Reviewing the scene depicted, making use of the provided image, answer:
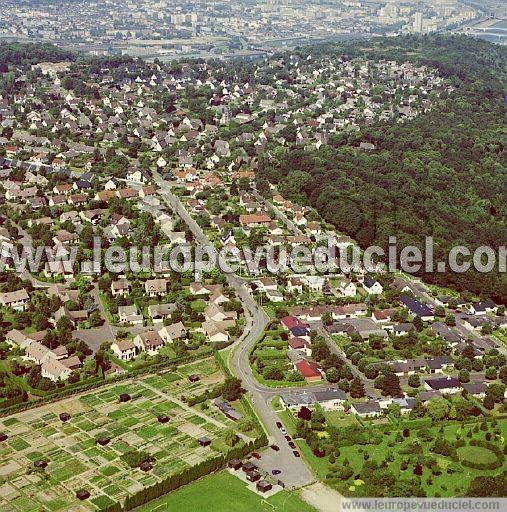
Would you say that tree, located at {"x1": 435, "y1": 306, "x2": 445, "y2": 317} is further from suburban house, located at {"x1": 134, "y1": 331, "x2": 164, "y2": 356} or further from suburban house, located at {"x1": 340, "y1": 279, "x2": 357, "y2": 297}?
suburban house, located at {"x1": 134, "y1": 331, "x2": 164, "y2": 356}

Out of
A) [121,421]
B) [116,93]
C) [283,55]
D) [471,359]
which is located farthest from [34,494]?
[283,55]

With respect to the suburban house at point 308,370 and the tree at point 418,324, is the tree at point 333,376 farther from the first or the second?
the tree at point 418,324

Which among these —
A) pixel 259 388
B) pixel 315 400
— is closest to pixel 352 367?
pixel 315 400

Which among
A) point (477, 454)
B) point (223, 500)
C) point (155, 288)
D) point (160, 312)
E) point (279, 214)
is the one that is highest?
point (279, 214)

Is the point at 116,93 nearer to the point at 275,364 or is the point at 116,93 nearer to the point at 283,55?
the point at 283,55

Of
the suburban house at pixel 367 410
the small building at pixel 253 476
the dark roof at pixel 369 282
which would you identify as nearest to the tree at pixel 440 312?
the dark roof at pixel 369 282

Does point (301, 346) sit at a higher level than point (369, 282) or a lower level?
lower

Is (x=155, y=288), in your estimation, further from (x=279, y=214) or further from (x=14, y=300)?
(x=279, y=214)
